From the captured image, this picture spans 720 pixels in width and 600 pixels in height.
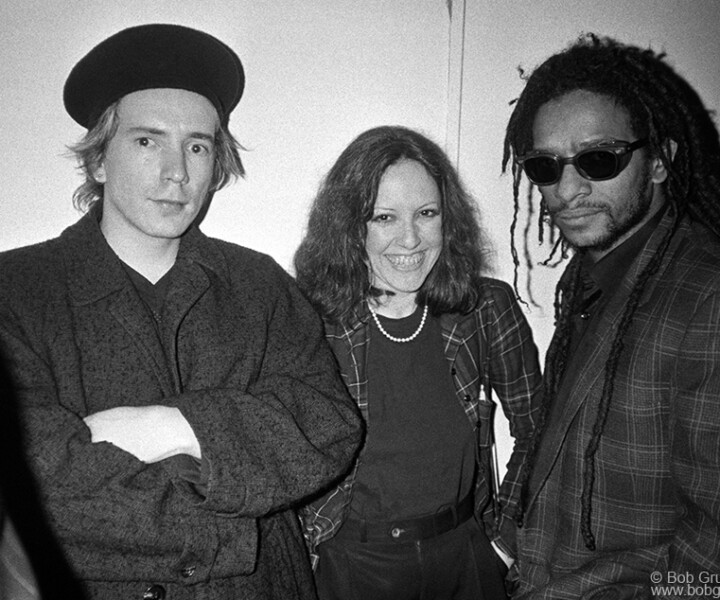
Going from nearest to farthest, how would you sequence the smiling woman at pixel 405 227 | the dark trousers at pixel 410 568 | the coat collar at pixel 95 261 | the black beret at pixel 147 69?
the coat collar at pixel 95 261 → the black beret at pixel 147 69 → the dark trousers at pixel 410 568 → the smiling woman at pixel 405 227

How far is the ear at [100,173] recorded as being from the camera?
1.69m

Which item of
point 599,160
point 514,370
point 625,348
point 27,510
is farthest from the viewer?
point 514,370

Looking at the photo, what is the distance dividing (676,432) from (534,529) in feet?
1.82

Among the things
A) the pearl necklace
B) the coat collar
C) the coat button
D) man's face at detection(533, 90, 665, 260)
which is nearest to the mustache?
man's face at detection(533, 90, 665, 260)

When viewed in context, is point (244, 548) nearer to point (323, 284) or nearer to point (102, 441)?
point (102, 441)

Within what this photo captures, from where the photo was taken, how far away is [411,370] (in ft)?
6.81

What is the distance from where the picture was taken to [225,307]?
1.65 meters

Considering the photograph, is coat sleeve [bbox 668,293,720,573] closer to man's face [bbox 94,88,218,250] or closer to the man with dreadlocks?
the man with dreadlocks

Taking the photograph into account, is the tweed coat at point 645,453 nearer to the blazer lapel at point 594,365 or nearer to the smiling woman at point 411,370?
the blazer lapel at point 594,365

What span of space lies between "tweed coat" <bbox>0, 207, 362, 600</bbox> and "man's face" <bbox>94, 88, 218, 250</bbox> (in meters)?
0.09

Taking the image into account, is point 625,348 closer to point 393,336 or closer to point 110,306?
point 393,336

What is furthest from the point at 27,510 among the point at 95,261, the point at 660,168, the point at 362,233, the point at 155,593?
the point at 660,168

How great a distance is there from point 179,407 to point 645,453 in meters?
1.26

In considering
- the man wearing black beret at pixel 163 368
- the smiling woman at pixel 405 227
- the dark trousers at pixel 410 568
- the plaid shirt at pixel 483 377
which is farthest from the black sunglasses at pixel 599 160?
the dark trousers at pixel 410 568
